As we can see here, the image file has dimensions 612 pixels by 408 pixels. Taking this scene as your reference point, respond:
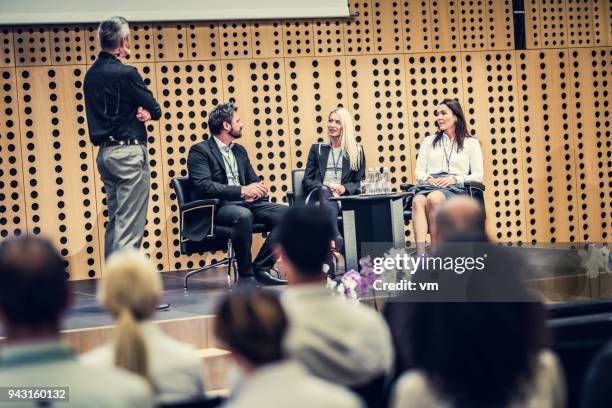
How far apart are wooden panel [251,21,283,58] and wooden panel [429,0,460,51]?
1.56 meters

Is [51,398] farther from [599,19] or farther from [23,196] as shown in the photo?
[599,19]

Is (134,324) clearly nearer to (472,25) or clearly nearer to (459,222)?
(459,222)

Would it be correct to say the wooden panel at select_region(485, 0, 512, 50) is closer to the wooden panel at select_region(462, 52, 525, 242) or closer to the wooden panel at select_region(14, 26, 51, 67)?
the wooden panel at select_region(462, 52, 525, 242)

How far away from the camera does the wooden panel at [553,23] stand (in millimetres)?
8594

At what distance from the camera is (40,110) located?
23.7 ft

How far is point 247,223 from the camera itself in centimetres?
594

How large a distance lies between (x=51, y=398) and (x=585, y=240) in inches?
306

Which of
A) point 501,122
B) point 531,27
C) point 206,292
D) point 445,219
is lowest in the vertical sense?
point 206,292

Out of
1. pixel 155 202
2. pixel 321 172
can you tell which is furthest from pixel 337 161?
pixel 155 202

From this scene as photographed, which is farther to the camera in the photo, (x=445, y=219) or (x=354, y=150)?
(x=354, y=150)

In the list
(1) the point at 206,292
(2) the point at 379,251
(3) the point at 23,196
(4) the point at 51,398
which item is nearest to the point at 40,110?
(3) the point at 23,196

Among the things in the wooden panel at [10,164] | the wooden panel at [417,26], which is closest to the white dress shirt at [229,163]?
the wooden panel at [10,164]

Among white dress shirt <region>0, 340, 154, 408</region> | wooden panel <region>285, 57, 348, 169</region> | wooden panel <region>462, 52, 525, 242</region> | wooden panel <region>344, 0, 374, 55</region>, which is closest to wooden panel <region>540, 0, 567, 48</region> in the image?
wooden panel <region>462, 52, 525, 242</region>

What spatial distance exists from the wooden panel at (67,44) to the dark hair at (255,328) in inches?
242
